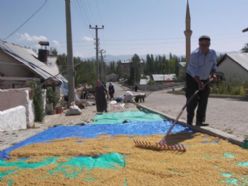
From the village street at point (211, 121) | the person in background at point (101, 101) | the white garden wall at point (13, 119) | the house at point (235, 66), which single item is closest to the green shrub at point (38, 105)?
the village street at point (211, 121)

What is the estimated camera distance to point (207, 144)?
236 inches

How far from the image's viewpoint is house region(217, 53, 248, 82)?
141 feet

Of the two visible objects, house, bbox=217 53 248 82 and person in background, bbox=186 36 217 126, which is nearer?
person in background, bbox=186 36 217 126

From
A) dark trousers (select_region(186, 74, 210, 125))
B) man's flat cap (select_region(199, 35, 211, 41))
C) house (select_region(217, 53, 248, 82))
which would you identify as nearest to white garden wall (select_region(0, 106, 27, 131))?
dark trousers (select_region(186, 74, 210, 125))

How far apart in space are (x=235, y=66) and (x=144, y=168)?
42287 millimetres

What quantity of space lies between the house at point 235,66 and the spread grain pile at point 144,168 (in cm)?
3787

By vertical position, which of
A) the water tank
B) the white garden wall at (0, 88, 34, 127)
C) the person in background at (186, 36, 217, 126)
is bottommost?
the white garden wall at (0, 88, 34, 127)

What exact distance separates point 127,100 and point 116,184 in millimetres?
23953

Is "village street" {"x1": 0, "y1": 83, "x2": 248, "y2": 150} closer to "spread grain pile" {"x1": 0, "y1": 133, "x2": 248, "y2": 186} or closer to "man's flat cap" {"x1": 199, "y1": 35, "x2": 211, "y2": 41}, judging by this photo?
"spread grain pile" {"x1": 0, "y1": 133, "x2": 248, "y2": 186}

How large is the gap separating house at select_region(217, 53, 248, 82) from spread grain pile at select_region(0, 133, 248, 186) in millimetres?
37872

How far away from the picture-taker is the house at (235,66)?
43031 millimetres

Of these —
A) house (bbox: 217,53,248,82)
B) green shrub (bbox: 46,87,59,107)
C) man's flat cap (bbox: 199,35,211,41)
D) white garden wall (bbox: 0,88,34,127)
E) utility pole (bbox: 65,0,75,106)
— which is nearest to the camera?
man's flat cap (bbox: 199,35,211,41)

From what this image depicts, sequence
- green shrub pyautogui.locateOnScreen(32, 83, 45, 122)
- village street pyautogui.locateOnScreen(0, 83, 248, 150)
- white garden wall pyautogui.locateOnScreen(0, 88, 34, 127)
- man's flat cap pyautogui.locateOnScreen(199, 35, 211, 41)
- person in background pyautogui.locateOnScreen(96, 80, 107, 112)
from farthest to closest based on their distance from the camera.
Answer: person in background pyautogui.locateOnScreen(96, 80, 107, 112)
green shrub pyautogui.locateOnScreen(32, 83, 45, 122)
white garden wall pyautogui.locateOnScreen(0, 88, 34, 127)
village street pyautogui.locateOnScreen(0, 83, 248, 150)
man's flat cap pyautogui.locateOnScreen(199, 35, 211, 41)

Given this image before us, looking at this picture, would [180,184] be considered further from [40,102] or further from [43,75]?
[43,75]
